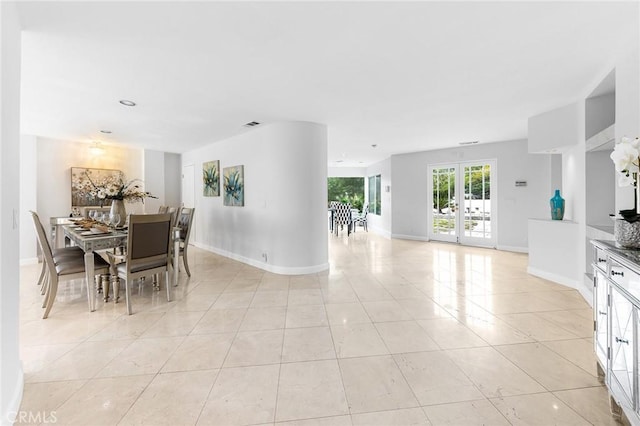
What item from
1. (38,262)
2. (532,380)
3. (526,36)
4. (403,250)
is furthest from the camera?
(403,250)

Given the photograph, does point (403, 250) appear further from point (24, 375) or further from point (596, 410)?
point (24, 375)

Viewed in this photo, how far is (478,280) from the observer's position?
4.11 meters

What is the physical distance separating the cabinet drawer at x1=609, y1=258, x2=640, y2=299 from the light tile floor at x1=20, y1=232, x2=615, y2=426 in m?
0.77

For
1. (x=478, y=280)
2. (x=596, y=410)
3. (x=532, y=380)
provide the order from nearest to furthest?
(x=596, y=410) → (x=532, y=380) → (x=478, y=280)

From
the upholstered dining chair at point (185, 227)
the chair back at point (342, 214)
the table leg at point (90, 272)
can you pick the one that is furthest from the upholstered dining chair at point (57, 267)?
the chair back at point (342, 214)

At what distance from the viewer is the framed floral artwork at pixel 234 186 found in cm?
532

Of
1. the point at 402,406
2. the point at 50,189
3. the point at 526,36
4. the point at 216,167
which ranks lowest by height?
the point at 402,406

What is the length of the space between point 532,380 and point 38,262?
25.1 feet

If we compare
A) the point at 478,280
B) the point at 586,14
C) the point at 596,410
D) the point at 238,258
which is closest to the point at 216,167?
the point at 238,258

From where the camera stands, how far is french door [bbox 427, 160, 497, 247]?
6.64 m

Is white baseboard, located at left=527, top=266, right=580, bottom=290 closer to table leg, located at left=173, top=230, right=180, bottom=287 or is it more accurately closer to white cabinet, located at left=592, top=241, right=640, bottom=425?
white cabinet, located at left=592, top=241, right=640, bottom=425

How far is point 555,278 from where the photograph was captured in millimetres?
3971

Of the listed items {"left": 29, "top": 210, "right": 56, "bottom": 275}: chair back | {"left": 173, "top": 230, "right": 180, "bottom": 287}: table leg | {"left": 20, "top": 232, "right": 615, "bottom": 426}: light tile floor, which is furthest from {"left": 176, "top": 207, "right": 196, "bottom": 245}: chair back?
{"left": 29, "top": 210, "right": 56, "bottom": 275}: chair back

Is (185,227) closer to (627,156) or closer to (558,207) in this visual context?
Result: (627,156)
